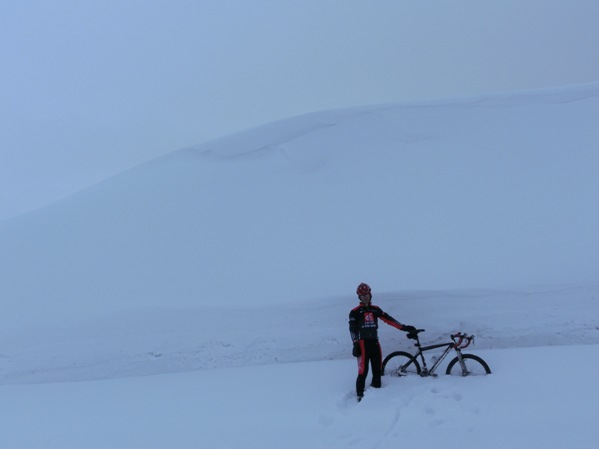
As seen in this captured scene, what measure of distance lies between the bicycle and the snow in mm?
167

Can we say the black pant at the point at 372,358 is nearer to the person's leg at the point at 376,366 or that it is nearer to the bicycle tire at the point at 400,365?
the person's leg at the point at 376,366

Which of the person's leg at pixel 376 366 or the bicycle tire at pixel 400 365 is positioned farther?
the bicycle tire at pixel 400 365

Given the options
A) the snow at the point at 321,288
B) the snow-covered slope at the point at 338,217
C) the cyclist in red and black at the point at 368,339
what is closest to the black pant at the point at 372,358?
the cyclist in red and black at the point at 368,339

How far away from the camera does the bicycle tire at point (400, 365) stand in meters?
6.18

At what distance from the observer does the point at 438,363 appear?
19.9 ft

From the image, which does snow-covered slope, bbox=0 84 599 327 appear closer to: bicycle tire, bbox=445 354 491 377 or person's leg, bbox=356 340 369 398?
bicycle tire, bbox=445 354 491 377

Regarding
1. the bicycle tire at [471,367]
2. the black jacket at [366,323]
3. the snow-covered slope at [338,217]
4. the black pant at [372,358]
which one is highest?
the snow-covered slope at [338,217]

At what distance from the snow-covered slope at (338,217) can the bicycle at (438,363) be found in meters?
1.57

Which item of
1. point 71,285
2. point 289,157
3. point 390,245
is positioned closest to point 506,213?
point 390,245

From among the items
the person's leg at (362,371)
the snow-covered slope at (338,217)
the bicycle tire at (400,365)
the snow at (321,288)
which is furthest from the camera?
the snow-covered slope at (338,217)

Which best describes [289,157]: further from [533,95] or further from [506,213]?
[533,95]

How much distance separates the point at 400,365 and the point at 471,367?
888 millimetres

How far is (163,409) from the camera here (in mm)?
6465

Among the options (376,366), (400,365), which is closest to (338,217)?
(400,365)
